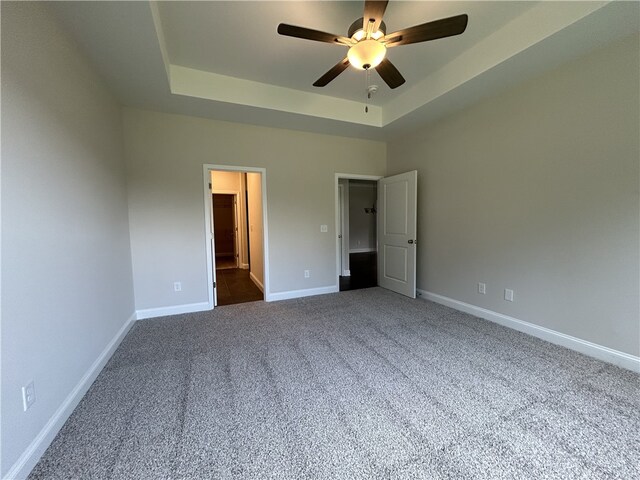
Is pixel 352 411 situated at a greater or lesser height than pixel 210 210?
lesser

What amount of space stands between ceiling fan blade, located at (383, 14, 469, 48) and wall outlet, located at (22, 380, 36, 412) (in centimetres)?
290

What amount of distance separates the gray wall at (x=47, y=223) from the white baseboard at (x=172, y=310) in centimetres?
96

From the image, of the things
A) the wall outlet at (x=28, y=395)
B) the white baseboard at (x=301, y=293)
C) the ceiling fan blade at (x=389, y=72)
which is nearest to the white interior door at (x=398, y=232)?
the white baseboard at (x=301, y=293)

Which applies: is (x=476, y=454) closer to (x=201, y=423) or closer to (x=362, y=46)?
(x=201, y=423)

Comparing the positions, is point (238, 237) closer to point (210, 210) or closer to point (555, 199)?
point (210, 210)

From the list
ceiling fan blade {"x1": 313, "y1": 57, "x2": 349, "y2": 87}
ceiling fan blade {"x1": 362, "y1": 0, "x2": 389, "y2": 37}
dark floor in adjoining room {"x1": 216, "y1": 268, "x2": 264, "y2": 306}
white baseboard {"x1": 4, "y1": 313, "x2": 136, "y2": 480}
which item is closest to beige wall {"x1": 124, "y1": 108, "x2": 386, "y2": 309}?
dark floor in adjoining room {"x1": 216, "y1": 268, "x2": 264, "y2": 306}

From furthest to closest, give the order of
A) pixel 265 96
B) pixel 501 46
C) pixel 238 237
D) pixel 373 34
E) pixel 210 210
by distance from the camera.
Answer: pixel 238 237
pixel 210 210
pixel 265 96
pixel 501 46
pixel 373 34

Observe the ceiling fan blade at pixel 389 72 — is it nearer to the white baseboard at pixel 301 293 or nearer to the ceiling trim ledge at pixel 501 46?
the ceiling trim ledge at pixel 501 46

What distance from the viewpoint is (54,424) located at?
1500 millimetres

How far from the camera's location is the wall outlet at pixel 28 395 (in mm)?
1294

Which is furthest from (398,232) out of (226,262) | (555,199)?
(226,262)

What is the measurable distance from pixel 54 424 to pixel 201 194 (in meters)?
2.66

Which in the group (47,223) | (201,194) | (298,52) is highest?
(298,52)

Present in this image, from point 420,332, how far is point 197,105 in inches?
144
